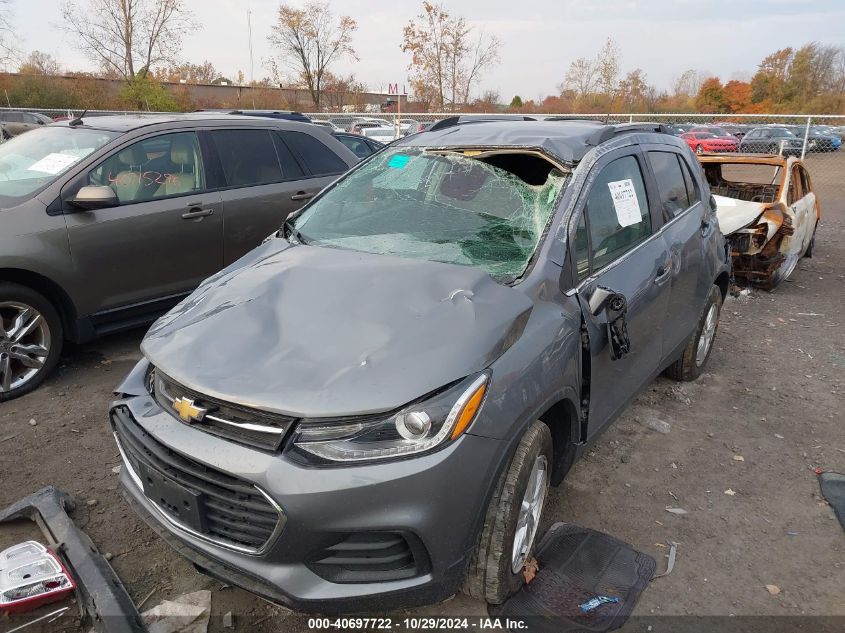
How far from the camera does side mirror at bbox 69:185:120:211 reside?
162 inches

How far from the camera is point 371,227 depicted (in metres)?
3.15

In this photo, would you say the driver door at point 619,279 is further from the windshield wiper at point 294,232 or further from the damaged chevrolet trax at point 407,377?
the windshield wiper at point 294,232

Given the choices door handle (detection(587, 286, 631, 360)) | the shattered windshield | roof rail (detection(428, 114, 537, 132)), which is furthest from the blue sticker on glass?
door handle (detection(587, 286, 631, 360))

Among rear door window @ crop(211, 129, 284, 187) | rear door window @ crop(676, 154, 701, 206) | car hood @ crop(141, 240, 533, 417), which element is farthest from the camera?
rear door window @ crop(211, 129, 284, 187)

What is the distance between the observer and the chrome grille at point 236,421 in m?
1.97

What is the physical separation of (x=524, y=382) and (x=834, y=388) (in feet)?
12.4

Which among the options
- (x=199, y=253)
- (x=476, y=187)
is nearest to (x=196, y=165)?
(x=199, y=253)

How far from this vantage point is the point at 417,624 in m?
2.41

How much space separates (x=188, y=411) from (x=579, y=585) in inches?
68.9

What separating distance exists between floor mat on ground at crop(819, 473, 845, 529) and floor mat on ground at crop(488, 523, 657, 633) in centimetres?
120

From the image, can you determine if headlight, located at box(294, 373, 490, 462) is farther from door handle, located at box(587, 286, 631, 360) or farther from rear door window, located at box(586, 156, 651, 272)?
rear door window, located at box(586, 156, 651, 272)

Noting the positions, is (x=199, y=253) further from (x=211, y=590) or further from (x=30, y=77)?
(x=30, y=77)

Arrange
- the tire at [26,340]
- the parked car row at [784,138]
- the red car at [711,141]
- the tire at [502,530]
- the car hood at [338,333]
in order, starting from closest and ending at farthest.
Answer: the car hood at [338,333]
the tire at [502,530]
the tire at [26,340]
the parked car row at [784,138]
the red car at [711,141]

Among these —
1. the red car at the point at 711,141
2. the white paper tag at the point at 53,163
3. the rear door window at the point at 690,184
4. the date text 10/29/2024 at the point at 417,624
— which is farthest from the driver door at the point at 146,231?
the red car at the point at 711,141
